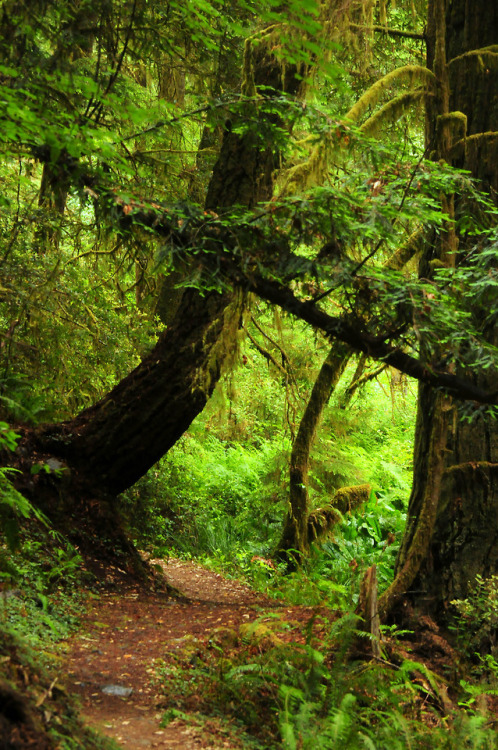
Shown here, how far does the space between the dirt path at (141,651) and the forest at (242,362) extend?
3 cm

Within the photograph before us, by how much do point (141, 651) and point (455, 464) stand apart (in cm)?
309

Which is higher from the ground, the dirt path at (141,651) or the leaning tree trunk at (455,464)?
the leaning tree trunk at (455,464)

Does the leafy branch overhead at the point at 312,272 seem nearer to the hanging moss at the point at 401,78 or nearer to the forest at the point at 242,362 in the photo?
the forest at the point at 242,362

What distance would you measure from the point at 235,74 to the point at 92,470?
5.36 meters

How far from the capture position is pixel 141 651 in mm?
5145

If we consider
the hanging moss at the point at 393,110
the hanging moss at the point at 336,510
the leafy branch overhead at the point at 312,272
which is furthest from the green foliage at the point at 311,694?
the hanging moss at the point at 336,510

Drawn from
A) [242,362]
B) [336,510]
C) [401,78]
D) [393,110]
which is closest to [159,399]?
[242,362]

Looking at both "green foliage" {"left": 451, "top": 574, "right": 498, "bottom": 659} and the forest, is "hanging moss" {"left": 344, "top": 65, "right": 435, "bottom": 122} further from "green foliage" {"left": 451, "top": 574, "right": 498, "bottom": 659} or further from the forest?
"green foliage" {"left": 451, "top": 574, "right": 498, "bottom": 659}

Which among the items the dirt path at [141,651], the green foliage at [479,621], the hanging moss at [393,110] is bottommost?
the dirt path at [141,651]

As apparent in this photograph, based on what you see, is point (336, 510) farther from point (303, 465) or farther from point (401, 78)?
point (401, 78)

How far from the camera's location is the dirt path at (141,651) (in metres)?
3.72

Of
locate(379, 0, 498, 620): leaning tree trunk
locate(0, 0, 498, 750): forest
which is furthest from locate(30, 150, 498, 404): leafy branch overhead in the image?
locate(379, 0, 498, 620): leaning tree trunk

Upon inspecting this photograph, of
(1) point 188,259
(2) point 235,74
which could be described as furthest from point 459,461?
(2) point 235,74

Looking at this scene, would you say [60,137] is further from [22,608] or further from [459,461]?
[459,461]
